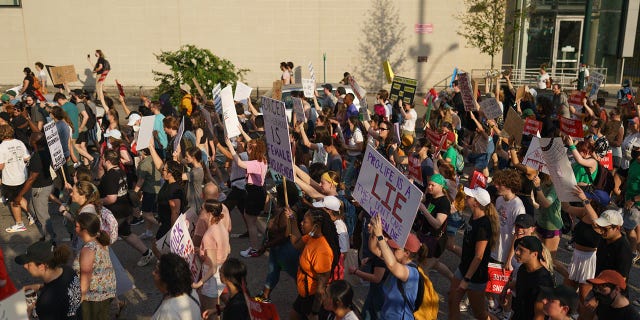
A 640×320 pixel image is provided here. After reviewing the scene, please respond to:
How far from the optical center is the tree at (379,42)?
2552 cm

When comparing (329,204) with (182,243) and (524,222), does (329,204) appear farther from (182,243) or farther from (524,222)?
(524,222)

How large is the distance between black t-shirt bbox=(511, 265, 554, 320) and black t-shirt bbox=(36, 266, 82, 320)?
12.0 ft

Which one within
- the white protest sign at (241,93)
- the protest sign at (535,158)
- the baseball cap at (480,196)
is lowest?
the baseball cap at (480,196)

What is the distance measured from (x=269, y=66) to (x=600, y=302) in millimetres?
22876

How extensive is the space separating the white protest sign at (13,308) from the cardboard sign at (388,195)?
276cm

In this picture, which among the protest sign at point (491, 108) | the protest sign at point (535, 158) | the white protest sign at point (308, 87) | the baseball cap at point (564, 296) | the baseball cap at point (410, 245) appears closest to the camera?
the baseball cap at point (564, 296)

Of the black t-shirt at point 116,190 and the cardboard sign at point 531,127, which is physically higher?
the cardboard sign at point 531,127

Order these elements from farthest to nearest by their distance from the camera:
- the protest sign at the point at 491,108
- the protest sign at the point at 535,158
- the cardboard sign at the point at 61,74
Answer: the cardboard sign at the point at 61,74 → the protest sign at the point at 491,108 → the protest sign at the point at 535,158

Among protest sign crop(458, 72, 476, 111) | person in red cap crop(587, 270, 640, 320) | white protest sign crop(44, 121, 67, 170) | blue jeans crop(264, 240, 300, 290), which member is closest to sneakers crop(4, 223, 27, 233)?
white protest sign crop(44, 121, 67, 170)

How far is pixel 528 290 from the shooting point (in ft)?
16.1

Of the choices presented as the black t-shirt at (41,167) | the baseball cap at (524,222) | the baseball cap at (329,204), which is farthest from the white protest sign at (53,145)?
the baseball cap at (524,222)

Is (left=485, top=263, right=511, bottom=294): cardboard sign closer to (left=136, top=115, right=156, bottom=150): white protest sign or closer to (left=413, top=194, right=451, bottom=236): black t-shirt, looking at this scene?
(left=413, top=194, right=451, bottom=236): black t-shirt

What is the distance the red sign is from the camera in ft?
83.7

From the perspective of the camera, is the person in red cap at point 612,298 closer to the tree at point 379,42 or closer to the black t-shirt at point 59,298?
the black t-shirt at point 59,298
